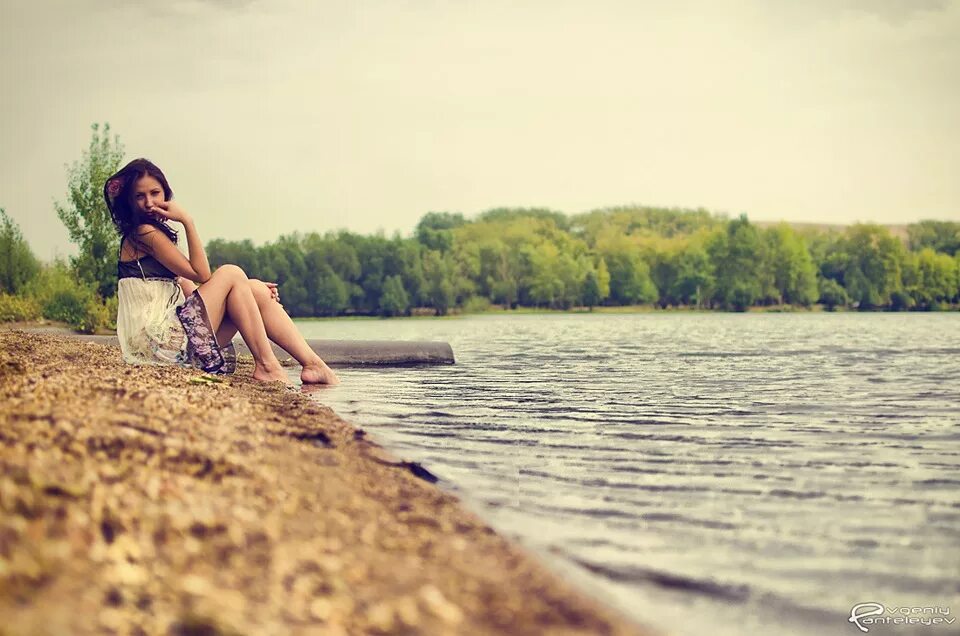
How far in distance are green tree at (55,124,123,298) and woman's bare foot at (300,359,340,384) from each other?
11885 millimetres

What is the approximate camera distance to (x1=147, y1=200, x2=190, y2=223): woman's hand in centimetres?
748

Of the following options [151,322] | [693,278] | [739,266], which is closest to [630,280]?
[693,278]

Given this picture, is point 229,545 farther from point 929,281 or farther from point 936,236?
point 936,236

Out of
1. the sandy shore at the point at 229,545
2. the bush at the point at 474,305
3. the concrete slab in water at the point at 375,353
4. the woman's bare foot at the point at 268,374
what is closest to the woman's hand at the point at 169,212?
the woman's bare foot at the point at 268,374

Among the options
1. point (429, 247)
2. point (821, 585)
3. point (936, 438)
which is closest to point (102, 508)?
point (821, 585)

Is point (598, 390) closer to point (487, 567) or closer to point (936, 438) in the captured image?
point (936, 438)

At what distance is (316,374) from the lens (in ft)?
30.2

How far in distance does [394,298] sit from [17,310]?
2478 inches

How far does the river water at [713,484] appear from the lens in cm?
276

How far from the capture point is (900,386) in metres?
9.03

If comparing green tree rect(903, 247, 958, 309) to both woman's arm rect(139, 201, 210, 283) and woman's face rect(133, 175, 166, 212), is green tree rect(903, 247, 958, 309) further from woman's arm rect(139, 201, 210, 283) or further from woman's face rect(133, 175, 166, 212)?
woman's face rect(133, 175, 166, 212)

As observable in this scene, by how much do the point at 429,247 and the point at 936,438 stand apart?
99.7 m
